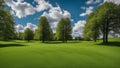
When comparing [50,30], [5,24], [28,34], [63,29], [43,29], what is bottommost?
[28,34]

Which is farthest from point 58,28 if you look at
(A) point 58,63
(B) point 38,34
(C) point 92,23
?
(A) point 58,63

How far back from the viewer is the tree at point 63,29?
77.7 m

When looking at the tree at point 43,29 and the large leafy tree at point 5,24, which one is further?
the tree at point 43,29

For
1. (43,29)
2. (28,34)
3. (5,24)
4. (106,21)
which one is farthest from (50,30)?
(5,24)

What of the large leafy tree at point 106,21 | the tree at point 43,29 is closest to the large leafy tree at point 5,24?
the large leafy tree at point 106,21

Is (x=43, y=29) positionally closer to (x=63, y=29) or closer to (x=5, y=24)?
(x=63, y=29)

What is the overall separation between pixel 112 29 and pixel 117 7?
6194 millimetres

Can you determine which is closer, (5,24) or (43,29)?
(5,24)

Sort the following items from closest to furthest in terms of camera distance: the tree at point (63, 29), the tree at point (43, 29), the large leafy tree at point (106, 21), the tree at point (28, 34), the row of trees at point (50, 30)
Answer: the large leafy tree at point (106, 21) < the tree at point (43, 29) < the row of trees at point (50, 30) < the tree at point (63, 29) < the tree at point (28, 34)

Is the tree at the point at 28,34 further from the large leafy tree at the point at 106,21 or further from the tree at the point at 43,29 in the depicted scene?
the large leafy tree at the point at 106,21

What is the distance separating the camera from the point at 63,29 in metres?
78.1

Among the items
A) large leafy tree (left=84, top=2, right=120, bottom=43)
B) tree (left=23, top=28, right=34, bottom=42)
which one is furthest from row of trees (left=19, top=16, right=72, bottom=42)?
large leafy tree (left=84, top=2, right=120, bottom=43)

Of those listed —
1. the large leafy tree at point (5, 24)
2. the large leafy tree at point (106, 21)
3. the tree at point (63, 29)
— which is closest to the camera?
the large leafy tree at point (5, 24)

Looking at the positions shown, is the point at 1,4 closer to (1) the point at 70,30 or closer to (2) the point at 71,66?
(2) the point at 71,66
